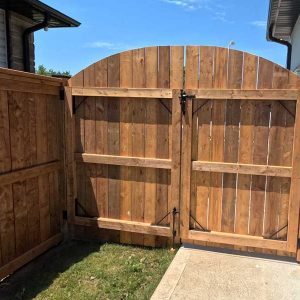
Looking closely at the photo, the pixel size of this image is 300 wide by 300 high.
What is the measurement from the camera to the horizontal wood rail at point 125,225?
3.89 metres

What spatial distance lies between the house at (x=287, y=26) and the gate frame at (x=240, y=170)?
3.24 m

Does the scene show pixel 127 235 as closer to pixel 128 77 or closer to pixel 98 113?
pixel 98 113

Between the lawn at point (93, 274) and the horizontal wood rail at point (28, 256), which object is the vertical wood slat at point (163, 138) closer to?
the lawn at point (93, 274)

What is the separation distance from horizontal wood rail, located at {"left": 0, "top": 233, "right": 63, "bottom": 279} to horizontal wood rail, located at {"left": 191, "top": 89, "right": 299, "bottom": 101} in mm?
2400

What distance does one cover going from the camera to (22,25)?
21.1 ft

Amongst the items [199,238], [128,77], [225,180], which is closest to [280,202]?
[225,180]

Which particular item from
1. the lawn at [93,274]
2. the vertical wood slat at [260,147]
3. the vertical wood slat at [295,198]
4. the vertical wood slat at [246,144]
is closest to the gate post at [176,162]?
the lawn at [93,274]

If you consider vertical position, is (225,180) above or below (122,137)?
below

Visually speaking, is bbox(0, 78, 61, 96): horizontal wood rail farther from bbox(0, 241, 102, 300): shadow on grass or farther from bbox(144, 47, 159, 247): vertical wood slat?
bbox(0, 241, 102, 300): shadow on grass

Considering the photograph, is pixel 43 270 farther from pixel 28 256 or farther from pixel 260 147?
pixel 260 147

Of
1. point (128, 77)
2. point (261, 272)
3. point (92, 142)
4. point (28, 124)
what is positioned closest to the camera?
point (261, 272)

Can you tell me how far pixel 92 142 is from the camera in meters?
4.05

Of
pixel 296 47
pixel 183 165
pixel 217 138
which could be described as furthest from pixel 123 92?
pixel 296 47

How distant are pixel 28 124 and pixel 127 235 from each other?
5.82ft
